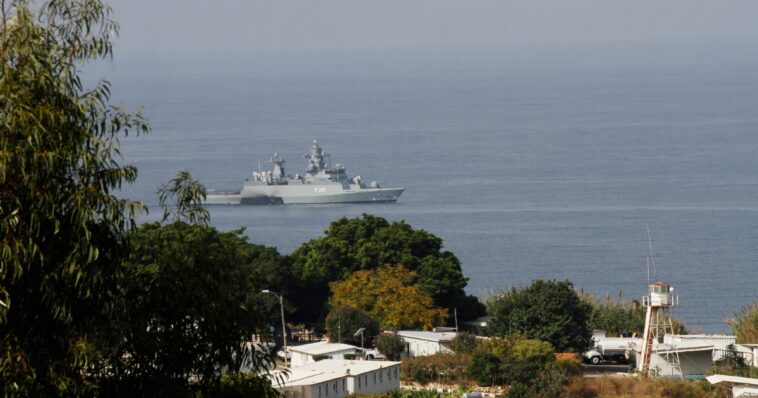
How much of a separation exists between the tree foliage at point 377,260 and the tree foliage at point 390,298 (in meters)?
1.05

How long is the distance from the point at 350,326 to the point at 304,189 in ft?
332

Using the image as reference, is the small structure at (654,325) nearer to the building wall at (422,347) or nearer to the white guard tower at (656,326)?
the white guard tower at (656,326)

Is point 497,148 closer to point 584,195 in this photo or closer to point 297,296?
point 584,195

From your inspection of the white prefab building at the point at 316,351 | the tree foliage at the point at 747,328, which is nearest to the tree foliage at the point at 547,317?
the tree foliage at the point at 747,328

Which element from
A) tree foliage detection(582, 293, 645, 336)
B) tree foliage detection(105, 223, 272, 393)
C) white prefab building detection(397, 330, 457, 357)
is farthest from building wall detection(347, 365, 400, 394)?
tree foliage detection(105, 223, 272, 393)

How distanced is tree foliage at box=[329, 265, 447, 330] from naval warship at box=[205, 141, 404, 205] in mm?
92552

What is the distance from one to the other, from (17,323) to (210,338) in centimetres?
205

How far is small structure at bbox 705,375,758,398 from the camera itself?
41625 millimetres

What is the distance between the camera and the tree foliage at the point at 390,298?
55.8 m

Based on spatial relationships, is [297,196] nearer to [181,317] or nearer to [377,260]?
[377,260]

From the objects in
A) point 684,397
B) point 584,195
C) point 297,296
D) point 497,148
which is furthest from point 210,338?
point 497,148

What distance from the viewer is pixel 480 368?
1811 inches

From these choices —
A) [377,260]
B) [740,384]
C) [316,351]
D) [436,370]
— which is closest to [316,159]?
[377,260]

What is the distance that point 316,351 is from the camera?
4931cm
